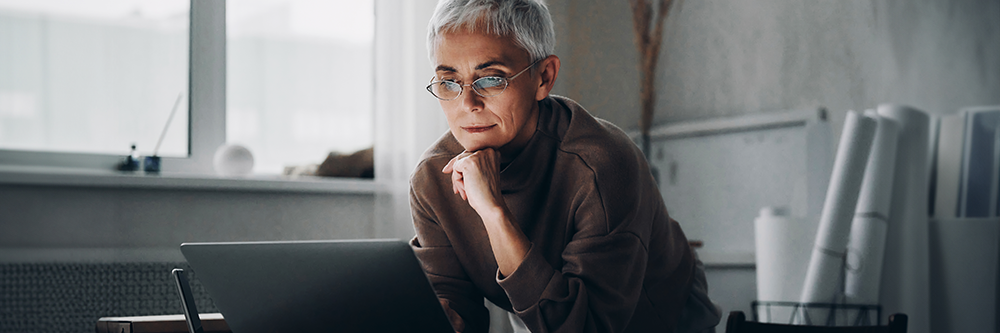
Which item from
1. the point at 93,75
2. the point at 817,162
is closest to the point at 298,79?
the point at 93,75

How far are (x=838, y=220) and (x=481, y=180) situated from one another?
3.59 ft

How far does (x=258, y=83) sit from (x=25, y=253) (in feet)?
2.83

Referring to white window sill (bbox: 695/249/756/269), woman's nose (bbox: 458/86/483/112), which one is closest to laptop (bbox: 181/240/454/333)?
woman's nose (bbox: 458/86/483/112)

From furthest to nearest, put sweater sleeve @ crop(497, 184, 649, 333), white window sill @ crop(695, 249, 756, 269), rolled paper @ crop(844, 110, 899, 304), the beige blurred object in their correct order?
the beige blurred object, white window sill @ crop(695, 249, 756, 269), rolled paper @ crop(844, 110, 899, 304), sweater sleeve @ crop(497, 184, 649, 333)

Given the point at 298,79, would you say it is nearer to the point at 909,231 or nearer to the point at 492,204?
the point at 492,204

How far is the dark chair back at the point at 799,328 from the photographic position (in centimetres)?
111

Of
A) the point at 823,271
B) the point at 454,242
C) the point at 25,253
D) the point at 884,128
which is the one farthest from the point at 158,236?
the point at 884,128

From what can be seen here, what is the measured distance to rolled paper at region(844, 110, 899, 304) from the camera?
173cm

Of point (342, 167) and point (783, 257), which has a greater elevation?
point (342, 167)

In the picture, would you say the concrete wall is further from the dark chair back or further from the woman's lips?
the woman's lips

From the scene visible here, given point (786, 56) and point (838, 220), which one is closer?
point (838, 220)

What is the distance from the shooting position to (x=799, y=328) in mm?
1146

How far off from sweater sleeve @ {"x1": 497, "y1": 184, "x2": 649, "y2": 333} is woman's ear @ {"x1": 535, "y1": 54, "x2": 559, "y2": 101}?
0.19 m

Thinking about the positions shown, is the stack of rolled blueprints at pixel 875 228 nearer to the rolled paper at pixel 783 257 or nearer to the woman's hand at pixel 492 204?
the rolled paper at pixel 783 257
